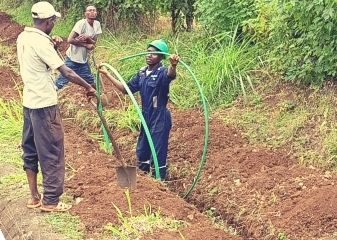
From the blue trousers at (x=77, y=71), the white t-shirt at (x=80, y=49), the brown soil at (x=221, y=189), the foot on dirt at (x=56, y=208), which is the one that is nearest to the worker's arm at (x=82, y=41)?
the white t-shirt at (x=80, y=49)

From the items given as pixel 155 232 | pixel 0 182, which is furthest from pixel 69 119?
pixel 155 232

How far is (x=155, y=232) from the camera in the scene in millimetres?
5855

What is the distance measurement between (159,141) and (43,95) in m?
1.94

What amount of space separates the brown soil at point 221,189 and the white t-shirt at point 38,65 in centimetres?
116

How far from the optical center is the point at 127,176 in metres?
6.62

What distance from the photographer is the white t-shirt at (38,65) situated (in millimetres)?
5699

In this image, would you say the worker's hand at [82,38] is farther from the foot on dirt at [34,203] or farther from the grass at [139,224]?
the grass at [139,224]

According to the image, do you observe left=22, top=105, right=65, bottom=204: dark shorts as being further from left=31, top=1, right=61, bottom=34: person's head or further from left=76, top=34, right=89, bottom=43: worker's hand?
left=76, top=34, right=89, bottom=43: worker's hand

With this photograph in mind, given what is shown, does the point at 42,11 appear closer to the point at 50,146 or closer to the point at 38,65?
the point at 38,65

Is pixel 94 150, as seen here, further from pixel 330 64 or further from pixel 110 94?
pixel 330 64

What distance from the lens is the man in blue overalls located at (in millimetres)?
7188

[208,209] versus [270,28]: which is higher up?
[270,28]

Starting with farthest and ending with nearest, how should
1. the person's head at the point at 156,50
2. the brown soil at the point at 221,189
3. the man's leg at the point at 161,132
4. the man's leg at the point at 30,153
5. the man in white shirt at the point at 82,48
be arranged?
the man in white shirt at the point at 82,48, the man's leg at the point at 161,132, the person's head at the point at 156,50, the brown soil at the point at 221,189, the man's leg at the point at 30,153

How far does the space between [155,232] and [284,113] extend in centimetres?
320
